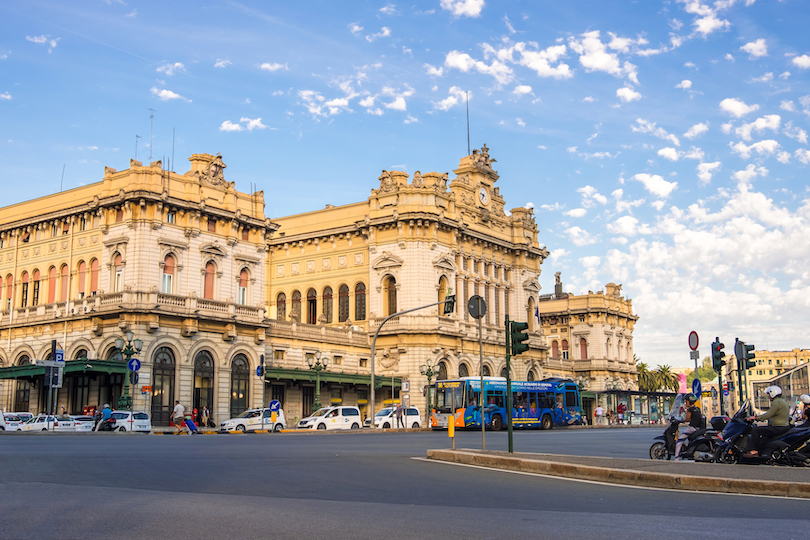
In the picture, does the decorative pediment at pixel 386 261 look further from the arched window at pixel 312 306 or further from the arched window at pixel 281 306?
the arched window at pixel 281 306

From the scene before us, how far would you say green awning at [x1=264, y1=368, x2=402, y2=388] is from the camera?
1909 inches

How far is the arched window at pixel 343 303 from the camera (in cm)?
6475

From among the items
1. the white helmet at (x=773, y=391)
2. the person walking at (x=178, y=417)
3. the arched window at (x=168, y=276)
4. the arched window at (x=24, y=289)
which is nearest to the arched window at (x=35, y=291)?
the arched window at (x=24, y=289)

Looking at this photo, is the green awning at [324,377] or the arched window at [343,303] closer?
the green awning at [324,377]

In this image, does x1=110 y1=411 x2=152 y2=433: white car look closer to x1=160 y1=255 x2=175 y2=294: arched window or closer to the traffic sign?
x1=160 y1=255 x2=175 y2=294: arched window

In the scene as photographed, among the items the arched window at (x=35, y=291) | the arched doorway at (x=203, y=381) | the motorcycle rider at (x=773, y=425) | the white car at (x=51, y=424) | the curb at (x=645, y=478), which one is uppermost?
the arched window at (x=35, y=291)

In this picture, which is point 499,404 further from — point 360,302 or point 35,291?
point 35,291

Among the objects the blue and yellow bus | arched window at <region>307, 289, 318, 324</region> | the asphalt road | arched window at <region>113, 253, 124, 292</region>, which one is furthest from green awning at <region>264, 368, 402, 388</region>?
the asphalt road

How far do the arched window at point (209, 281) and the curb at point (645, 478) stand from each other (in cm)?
3295

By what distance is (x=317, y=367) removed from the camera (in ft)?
162

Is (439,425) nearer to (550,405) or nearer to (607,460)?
(550,405)

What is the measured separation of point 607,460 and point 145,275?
109 ft

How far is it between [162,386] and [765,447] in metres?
34.3

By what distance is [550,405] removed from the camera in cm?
4991
